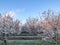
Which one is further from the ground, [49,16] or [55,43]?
[49,16]

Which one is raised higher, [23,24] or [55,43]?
[23,24]

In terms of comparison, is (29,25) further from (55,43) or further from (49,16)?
(55,43)

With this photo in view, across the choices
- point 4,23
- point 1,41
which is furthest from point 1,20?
point 1,41

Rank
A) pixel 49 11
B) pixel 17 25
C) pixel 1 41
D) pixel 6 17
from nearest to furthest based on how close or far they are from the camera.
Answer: pixel 1 41
pixel 49 11
pixel 6 17
pixel 17 25

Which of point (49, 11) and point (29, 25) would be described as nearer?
point (49, 11)

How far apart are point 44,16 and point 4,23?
3789 millimetres

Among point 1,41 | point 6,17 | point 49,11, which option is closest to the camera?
point 1,41

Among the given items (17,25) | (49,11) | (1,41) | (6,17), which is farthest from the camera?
(17,25)

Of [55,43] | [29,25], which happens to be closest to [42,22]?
[29,25]

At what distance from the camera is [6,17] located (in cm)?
1634

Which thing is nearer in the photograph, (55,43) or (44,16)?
(55,43)

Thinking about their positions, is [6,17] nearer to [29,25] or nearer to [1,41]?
[29,25]

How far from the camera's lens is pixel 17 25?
1791 cm

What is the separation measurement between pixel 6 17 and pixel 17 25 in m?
1.99
